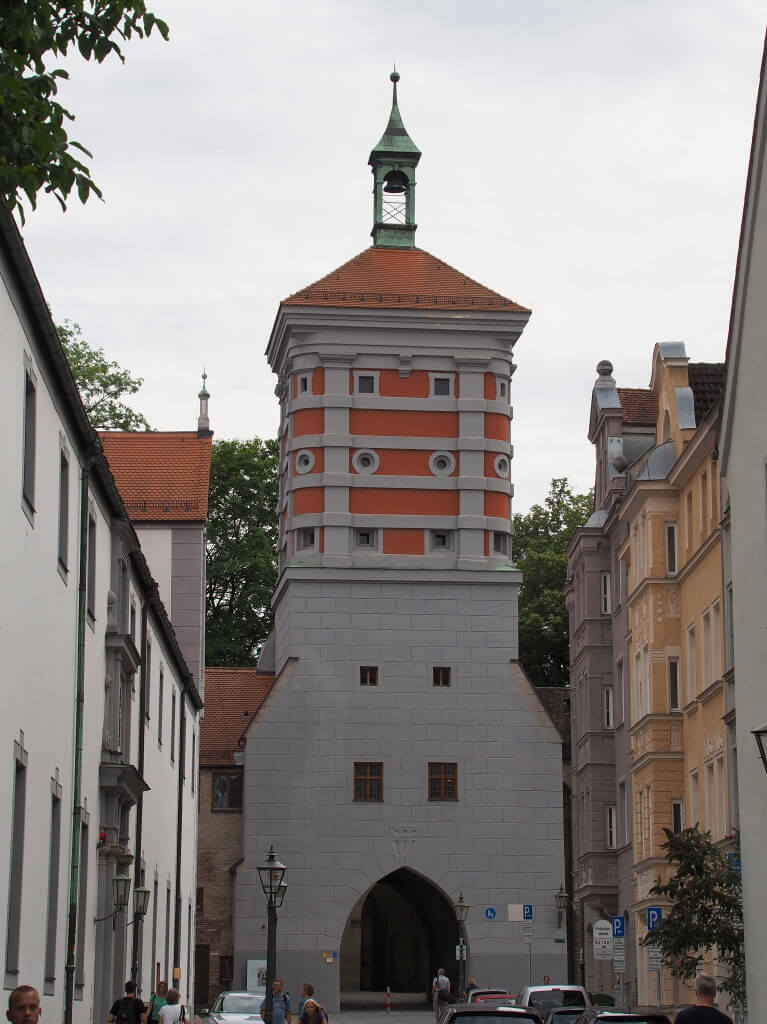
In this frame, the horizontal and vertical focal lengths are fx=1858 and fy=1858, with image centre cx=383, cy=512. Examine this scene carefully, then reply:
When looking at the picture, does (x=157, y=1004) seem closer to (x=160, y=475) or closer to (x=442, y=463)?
(x=160, y=475)

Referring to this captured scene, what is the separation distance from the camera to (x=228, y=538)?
2985 inches

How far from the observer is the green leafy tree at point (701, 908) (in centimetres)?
2633

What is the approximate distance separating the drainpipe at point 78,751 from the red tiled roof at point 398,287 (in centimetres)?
3847

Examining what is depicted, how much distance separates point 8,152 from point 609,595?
Result: 4077cm

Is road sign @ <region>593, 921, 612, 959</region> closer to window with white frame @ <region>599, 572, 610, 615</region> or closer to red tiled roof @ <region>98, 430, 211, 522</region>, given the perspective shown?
red tiled roof @ <region>98, 430, 211, 522</region>

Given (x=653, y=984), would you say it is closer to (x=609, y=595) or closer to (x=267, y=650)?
(x=609, y=595)

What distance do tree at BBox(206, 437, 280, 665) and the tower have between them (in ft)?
31.9

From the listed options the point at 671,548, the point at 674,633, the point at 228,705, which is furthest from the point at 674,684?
the point at 228,705

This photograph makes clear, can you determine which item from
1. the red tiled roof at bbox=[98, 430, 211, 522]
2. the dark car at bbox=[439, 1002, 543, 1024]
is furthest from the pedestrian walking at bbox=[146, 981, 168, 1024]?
the red tiled roof at bbox=[98, 430, 211, 522]

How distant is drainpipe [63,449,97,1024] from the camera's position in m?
22.8

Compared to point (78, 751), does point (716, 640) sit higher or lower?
higher

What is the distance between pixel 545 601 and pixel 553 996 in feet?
128

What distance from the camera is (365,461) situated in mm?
61500

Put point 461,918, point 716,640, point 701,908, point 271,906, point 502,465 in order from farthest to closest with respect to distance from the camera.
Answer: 1. point 502,465
2. point 461,918
3. point 716,640
4. point 271,906
5. point 701,908
